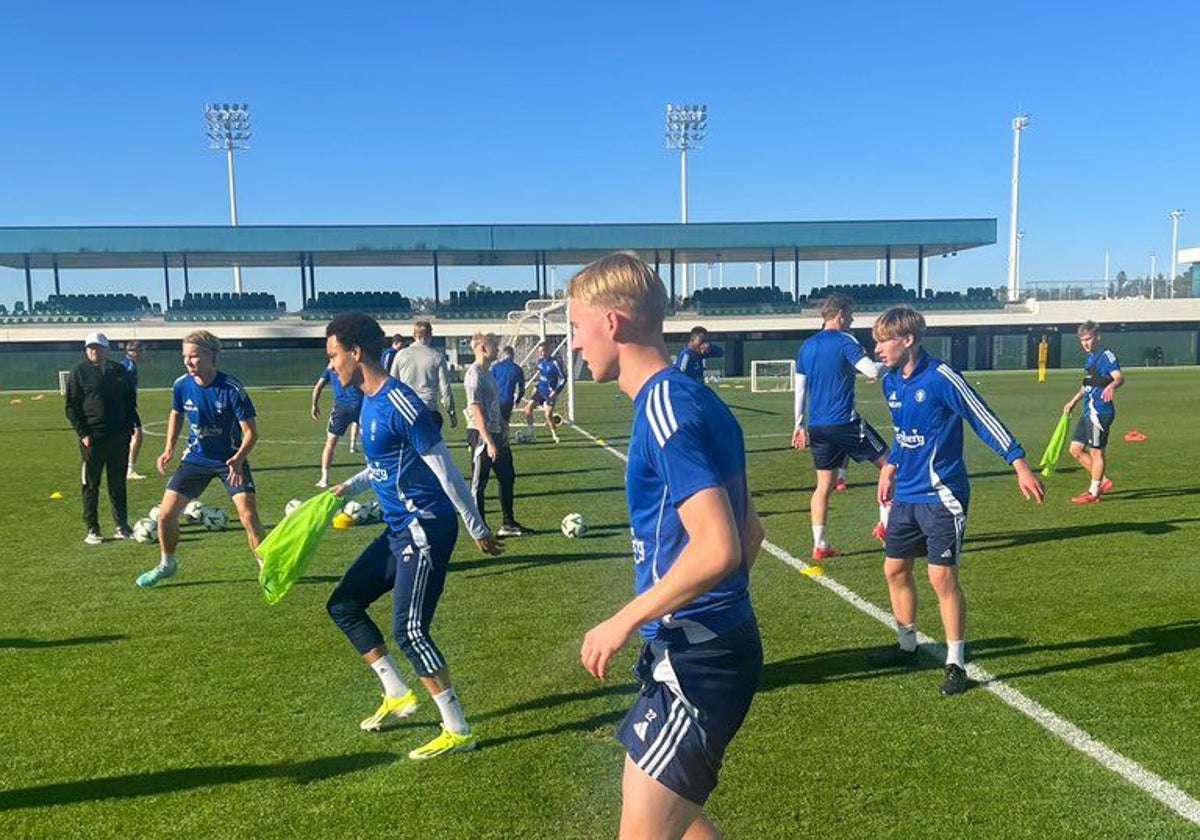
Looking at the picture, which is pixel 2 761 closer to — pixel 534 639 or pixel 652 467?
pixel 534 639

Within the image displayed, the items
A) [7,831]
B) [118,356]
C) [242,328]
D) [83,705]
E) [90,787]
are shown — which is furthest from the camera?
→ [242,328]

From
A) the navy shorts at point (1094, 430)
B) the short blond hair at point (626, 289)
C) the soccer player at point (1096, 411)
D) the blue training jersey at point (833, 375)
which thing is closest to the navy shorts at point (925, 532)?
the blue training jersey at point (833, 375)

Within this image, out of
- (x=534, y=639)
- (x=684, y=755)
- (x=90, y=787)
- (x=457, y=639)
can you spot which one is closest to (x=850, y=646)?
(x=534, y=639)

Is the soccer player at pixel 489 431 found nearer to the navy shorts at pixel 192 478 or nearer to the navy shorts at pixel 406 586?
the navy shorts at pixel 192 478

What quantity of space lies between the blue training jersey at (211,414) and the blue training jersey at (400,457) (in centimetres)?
344

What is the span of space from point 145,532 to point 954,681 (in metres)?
8.44

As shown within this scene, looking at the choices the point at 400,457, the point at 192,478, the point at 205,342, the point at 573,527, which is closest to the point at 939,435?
the point at 400,457

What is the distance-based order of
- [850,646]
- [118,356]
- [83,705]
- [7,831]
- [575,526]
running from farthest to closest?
A: [118,356] < [575,526] < [850,646] < [83,705] < [7,831]

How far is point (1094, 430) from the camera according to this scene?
11.2 m

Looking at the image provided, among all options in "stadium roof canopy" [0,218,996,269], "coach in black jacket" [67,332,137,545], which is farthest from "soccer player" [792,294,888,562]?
"stadium roof canopy" [0,218,996,269]

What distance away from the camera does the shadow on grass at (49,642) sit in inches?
247

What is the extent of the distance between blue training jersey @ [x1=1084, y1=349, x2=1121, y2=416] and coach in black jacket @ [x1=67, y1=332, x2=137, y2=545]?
1173cm

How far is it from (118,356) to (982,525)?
1946 inches

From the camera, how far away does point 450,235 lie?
181ft
